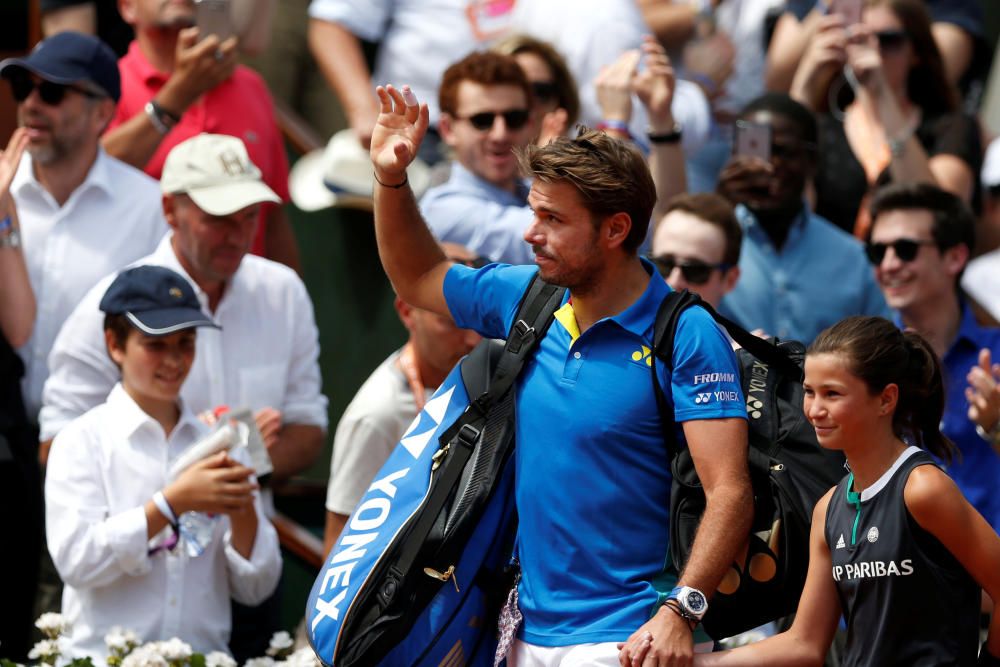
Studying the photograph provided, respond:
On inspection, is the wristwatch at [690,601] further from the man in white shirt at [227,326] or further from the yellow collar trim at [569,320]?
the man in white shirt at [227,326]

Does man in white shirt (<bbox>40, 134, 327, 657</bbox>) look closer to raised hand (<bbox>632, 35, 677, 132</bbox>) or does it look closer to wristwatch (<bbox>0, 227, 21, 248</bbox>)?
wristwatch (<bbox>0, 227, 21, 248</bbox>)

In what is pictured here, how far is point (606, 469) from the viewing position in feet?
12.1

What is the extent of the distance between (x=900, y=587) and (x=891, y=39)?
3473 millimetres

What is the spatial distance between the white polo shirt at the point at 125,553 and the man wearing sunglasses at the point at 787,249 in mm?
2027

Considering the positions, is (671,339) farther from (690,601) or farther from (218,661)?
(218,661)

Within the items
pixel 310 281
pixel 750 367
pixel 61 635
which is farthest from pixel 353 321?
pixel 750 367

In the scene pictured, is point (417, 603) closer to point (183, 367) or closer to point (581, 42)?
point (183, 367)

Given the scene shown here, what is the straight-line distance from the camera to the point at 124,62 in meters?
6.57

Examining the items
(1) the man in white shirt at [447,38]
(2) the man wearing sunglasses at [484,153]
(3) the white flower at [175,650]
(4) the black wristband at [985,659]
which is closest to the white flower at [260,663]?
(3) the white flower at [175,650]

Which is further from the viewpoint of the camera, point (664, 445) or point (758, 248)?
point (758, 248)

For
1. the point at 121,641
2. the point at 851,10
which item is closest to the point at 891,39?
the point at 851,10

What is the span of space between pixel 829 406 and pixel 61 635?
2.48 m

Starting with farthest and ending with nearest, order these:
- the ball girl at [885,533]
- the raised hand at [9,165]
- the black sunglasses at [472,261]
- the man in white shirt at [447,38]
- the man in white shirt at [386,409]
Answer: the man in white shirt at [447,38]
the raised hand at [9,165]
the man in white shirt at [386,409]
the black sunglasses at [472,261]
the ball girl at [885,533]

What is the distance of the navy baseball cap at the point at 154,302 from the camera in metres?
4.95
